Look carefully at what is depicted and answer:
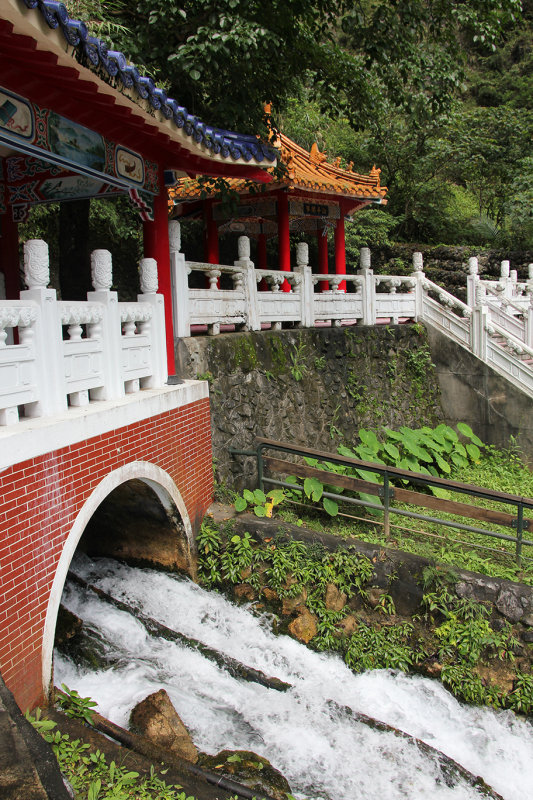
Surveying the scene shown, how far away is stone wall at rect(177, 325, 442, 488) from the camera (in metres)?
7.30

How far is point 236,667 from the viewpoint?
5.30 metres

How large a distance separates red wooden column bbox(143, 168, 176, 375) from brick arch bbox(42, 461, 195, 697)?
4.56 ft

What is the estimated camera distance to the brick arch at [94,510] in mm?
4020

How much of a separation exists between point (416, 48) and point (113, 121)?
201 inches

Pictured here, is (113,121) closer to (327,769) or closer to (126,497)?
(126,497)

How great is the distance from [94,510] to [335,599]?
2634 millimetres

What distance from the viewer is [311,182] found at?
10.7 metres

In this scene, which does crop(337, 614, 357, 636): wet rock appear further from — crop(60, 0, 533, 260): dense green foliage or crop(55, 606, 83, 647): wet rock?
crop(60, 0, 533, 260): dense green foliage

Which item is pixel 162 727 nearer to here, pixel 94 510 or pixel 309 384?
pixel 94 510

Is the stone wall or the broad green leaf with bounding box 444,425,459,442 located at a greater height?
the stone wall

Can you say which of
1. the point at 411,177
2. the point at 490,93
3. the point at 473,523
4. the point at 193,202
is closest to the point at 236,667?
the point at 473,523

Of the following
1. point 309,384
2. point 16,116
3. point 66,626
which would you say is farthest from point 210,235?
point 66,626

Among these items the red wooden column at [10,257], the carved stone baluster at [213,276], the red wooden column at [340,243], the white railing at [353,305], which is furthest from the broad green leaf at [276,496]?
the red wooden column at [340,243]

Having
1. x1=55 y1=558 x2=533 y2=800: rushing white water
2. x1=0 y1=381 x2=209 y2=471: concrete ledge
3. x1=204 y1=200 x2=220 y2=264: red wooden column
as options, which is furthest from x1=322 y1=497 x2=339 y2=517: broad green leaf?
x1=204 y1=200 x2=220 y2=264: red wooden column
